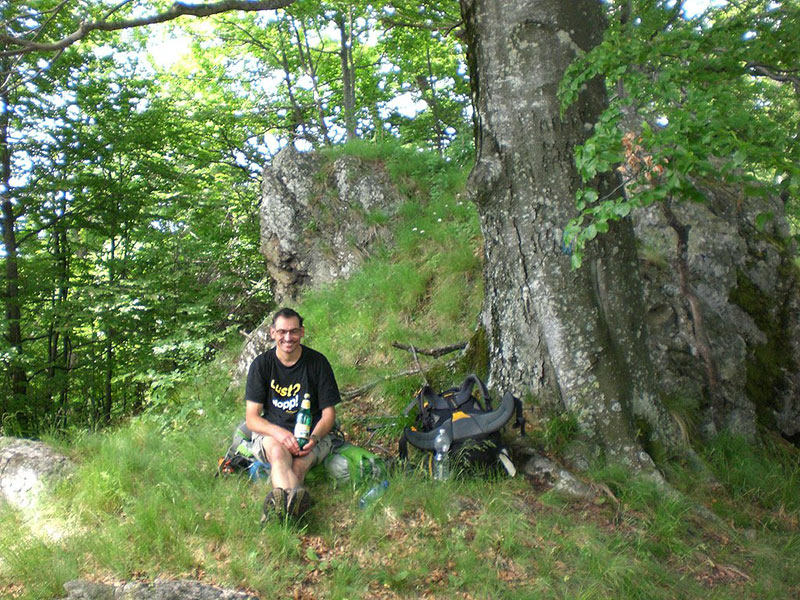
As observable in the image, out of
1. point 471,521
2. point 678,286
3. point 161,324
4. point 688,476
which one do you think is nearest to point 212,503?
point 471,521

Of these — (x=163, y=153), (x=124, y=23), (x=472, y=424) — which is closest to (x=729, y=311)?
(x=472, y=424)

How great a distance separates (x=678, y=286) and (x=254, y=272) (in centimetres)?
853

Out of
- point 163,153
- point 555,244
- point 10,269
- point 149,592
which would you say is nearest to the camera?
point 149,592

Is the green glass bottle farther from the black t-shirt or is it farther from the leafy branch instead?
the leafy branch

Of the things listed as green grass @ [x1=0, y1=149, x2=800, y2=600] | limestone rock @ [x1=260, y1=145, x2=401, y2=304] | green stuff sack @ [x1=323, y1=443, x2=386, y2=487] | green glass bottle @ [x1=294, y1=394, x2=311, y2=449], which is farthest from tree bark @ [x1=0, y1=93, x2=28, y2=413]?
green stuff sack @ [x1=323, y1=443, x2=386, y2=487]

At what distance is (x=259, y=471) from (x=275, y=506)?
2.09 feet

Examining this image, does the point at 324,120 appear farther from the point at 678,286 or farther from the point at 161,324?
the point at 678,286

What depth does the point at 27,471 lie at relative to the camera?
4.47m

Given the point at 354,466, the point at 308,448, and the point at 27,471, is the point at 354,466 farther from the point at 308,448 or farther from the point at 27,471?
the point at 27,471

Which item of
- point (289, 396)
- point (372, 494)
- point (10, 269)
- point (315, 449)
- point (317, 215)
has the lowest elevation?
point (372, 494)

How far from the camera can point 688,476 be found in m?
4.65

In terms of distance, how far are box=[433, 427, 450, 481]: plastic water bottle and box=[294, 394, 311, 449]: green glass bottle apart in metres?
0.91

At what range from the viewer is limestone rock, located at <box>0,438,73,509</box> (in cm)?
430

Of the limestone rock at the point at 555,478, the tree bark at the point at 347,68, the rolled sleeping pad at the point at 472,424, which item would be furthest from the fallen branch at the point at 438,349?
the tree bark at the point at 347,68
